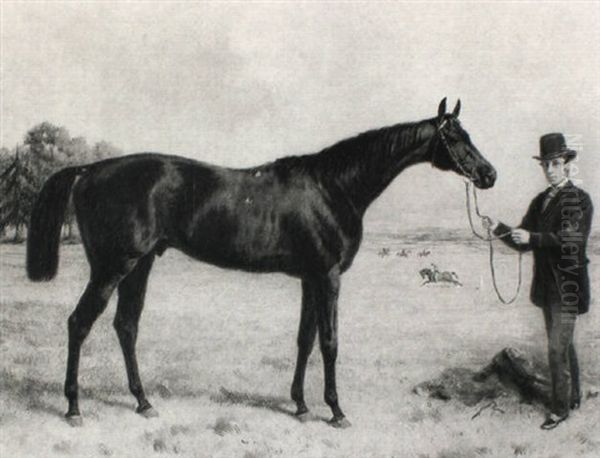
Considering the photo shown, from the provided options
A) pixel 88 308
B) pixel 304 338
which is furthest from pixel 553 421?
pixel 88 308

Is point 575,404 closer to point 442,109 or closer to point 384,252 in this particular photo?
point 384,252

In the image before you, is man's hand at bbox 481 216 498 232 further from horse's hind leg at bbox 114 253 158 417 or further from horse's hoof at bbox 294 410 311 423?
horse's hind leg at bbox 114 253 158 417

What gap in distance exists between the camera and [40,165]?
390 cm

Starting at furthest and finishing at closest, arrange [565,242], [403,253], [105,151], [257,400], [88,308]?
[105,151] < [403,253] < [257,400] < [565,242] < [88,308]

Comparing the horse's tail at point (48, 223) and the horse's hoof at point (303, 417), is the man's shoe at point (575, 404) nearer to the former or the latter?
the horse's hoof at point (303, 417)

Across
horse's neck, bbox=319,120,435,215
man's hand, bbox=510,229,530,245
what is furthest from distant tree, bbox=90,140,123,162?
man's hand, bbox=510,229,530,245

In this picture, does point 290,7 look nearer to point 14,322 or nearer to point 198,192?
point 198,192

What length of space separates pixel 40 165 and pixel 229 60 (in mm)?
1205

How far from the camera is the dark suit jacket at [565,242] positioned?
336 cm

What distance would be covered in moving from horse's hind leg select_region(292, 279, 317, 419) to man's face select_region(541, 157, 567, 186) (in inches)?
50.5

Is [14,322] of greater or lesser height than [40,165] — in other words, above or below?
below

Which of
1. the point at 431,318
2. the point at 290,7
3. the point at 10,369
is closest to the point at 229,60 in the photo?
the point at 290,7

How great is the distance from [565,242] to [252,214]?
4.99 ft

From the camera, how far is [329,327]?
3.30 meters
